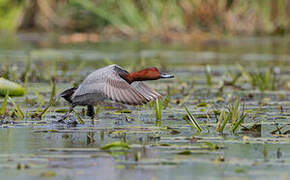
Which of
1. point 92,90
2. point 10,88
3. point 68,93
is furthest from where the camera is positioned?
point 10,88

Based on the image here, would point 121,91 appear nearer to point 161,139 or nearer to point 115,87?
point 115,87

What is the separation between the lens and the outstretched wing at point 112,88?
6.71 m

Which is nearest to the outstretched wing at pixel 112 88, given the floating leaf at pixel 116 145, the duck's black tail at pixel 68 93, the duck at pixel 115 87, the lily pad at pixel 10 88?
the duck at pixel 115 87

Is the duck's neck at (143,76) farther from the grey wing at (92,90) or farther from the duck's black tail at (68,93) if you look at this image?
the duck's black tail at (68,93)

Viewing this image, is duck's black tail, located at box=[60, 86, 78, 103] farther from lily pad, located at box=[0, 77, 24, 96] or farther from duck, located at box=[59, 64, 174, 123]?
lily pad, located at box=[0, 77, 24, 96]

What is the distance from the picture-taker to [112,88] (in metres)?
6.76

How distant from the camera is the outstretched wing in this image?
6.71m

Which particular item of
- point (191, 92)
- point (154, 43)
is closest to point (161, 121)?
point (191, 92)

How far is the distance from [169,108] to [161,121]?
1019mm

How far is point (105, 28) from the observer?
Result: 2534 cm

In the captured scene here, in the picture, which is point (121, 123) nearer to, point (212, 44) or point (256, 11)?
point (212, 44)

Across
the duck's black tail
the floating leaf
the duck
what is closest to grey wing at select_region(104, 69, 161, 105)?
the duck

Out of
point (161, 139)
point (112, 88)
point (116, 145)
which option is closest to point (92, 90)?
point (112, 88)

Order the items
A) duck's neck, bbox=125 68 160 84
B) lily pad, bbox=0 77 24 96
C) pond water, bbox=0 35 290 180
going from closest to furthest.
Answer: pond water, bbox=0 35 290 180 → duck's neck, bbox=125 68 160 84 → lily pad, bbox=0 77 24 96
